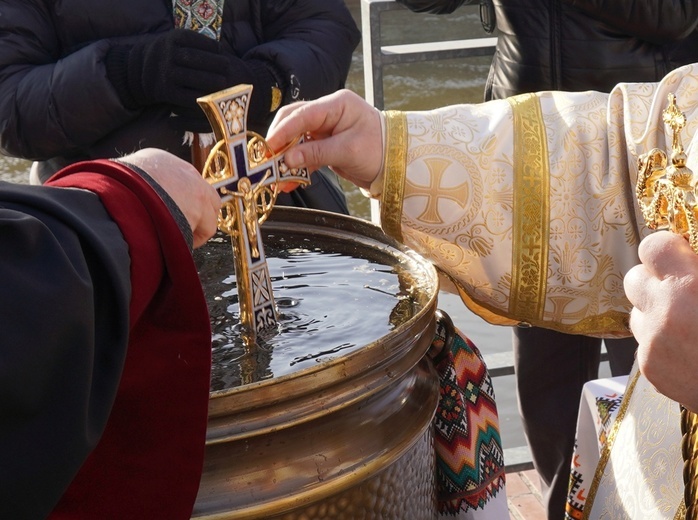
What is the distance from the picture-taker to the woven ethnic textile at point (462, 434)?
125cm

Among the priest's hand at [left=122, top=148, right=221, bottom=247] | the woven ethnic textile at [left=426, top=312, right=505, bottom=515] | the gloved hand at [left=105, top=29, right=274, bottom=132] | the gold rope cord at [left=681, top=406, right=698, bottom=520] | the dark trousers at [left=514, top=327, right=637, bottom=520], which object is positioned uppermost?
the priest's hand at [left=122, top=148, right=221, bottom=247]

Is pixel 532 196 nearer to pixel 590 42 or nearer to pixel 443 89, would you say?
pixel 590 42

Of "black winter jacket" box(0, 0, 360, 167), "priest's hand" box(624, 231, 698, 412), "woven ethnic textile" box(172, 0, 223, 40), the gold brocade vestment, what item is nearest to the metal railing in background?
"black winter jacket" box(0, 0, 360, 167)

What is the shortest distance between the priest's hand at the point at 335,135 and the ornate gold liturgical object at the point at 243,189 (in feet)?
0.24

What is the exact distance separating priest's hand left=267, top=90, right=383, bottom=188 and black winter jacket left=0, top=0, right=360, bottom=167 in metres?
0.55

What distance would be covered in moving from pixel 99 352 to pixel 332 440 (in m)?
0.31

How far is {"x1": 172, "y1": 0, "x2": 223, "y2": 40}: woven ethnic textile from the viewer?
73.1 inches

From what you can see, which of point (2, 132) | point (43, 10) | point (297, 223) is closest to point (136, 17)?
point (43, 10)

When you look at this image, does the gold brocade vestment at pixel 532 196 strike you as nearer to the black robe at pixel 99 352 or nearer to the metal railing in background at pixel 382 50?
the black robe at pixel 99 352

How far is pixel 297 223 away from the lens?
1.46m

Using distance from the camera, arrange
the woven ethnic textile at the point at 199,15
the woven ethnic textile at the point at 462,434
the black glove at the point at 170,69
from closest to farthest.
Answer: the woven ethnic textile at the point at 462,434 → the black glove at the point at 170,69 → the woven ethnic textile at the point at 199,15

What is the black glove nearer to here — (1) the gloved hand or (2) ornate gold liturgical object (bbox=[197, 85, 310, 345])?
(1) the gloved hand

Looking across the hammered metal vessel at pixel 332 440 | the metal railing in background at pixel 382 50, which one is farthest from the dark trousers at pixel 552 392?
the hammered metal vessel at pixel 332 440

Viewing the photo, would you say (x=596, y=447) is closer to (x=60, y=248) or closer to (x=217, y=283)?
(x=217, y=283)
